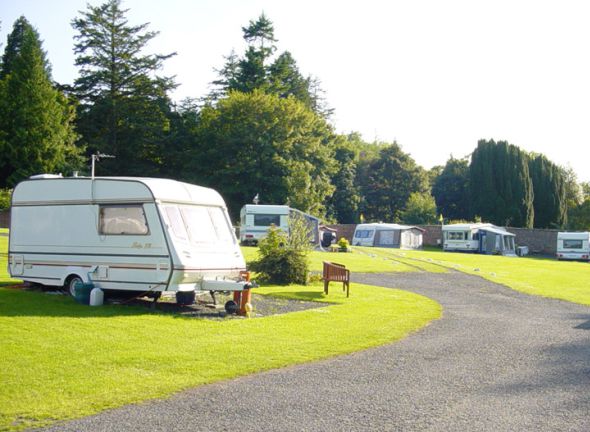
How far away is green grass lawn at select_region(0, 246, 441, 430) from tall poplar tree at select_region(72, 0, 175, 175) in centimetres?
3867

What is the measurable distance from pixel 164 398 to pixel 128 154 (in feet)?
154

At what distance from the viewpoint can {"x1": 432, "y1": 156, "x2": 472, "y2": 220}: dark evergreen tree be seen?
251 ft

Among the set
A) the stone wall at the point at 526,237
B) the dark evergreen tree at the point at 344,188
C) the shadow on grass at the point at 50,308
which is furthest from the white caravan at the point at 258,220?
the dark evergreen tree at the point at 344,188

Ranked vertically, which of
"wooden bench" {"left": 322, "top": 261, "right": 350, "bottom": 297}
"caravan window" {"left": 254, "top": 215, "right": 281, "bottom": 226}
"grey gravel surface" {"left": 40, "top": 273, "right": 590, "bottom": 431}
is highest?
"caravan window" {"left": 254, "top": 215, "right": 281, "bottom": 226}

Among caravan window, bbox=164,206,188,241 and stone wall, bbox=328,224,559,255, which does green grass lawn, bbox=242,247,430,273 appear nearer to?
caravan window, bbox=164,206,188,241

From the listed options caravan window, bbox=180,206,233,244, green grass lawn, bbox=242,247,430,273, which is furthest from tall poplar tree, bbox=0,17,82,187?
caravan window, bbox=180,206,233,244

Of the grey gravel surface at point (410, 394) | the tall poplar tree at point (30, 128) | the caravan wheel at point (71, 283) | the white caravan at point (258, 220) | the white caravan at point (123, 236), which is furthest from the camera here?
the tall poplar tree at point (30, 128)

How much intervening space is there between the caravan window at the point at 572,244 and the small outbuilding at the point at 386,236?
39.4ft

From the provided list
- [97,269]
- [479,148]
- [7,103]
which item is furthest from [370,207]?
[97,269]

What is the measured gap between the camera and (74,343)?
29.7ft

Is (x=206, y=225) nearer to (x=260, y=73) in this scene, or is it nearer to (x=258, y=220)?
(x=258, y=220)

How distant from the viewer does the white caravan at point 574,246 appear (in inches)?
1890

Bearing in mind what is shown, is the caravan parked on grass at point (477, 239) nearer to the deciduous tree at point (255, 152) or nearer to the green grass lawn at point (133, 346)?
the deciduous tree at point (255, 152)

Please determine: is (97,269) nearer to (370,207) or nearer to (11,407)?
(11,407)
